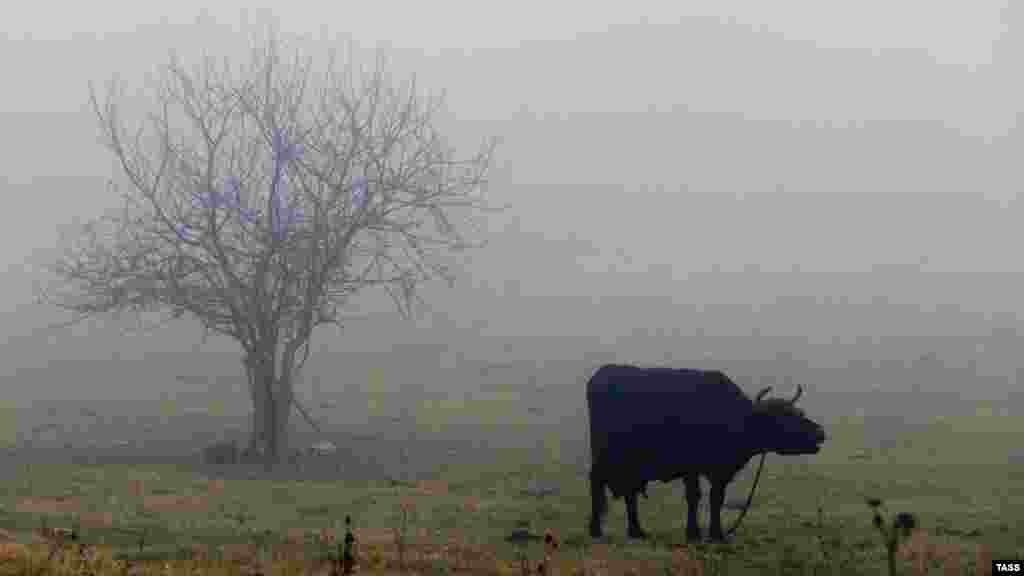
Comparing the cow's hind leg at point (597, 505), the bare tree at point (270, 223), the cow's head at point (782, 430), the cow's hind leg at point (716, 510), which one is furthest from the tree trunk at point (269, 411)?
the cow's head at point (782, 430)

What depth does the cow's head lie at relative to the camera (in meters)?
15.4

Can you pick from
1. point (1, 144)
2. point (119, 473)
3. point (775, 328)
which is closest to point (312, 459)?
point (119, 473)

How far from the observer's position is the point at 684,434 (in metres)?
15.5

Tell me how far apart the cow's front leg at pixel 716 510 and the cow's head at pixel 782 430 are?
0.85m

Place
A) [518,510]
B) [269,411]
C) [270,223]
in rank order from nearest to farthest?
[518,510] < [270,223] < [269,411]

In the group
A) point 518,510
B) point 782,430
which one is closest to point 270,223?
point 518,510

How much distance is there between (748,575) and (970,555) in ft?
11.6

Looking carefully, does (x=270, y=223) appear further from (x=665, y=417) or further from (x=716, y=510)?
(x=716, y=510)

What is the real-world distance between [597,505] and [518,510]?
3607mm

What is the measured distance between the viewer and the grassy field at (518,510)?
1359 cm

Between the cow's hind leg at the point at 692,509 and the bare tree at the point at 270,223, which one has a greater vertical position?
the bare tree at the point at 270,223

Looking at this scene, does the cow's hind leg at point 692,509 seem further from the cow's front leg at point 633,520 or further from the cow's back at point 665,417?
the cow's front leg at point 633,520

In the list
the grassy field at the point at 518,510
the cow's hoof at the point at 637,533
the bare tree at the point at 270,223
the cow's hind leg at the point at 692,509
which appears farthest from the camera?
the bare tree at the point at 270,223

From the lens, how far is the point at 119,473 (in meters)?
24.4
